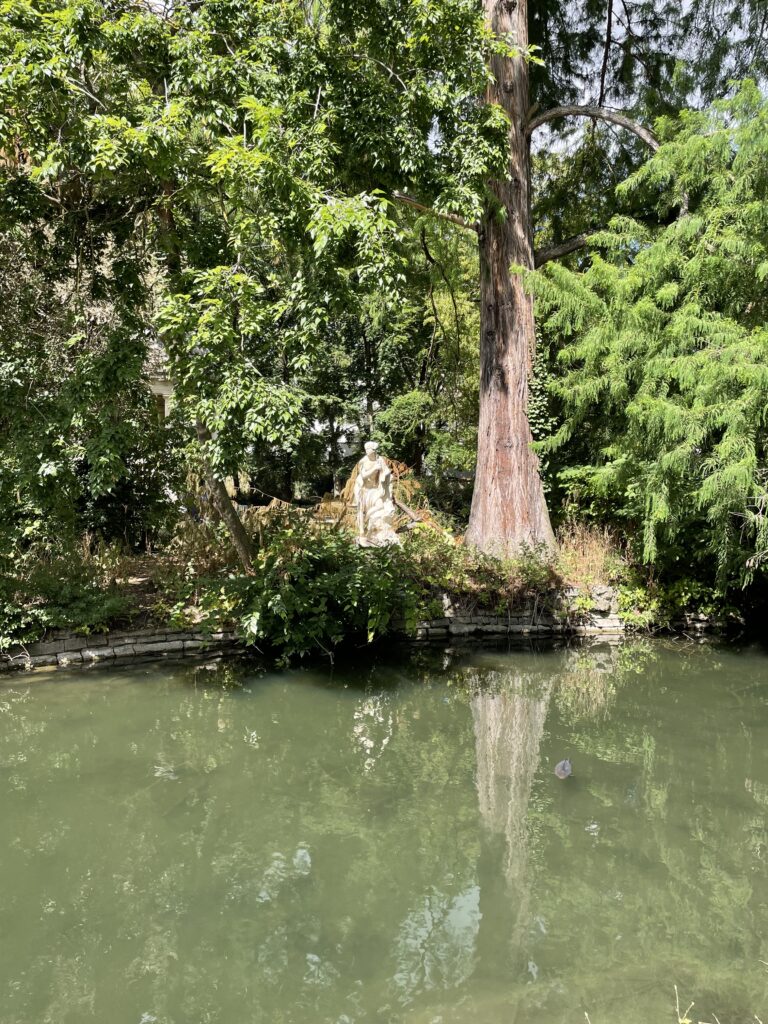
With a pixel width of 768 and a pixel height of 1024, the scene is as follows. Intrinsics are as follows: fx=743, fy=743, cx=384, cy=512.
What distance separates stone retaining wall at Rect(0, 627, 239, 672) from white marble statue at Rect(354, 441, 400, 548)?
243cm

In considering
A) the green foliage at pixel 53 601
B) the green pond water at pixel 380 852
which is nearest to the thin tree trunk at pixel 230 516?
the green foliage at pixel 53 601

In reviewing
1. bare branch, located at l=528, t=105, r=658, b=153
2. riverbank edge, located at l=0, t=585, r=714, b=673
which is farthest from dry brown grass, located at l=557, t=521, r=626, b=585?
bare branch, located at l=528, t=105, r=658, b=153

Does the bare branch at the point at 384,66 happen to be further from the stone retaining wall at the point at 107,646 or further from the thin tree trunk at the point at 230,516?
the stone retaining wall at the point at 107,646

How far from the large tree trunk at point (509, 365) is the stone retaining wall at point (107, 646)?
389 cm

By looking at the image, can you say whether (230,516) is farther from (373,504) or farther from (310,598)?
(373,504)

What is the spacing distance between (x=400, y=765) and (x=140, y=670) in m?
3.39

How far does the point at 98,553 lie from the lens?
919cm

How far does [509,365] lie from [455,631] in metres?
3.76

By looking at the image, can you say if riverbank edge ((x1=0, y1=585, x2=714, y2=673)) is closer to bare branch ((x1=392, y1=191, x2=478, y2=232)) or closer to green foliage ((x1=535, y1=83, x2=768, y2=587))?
Answer: green foliage ((x1=535, y1=83, x2=768, y2=587))

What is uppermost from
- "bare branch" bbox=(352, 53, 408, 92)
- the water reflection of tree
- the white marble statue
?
"bare branch" bbox=(352, 53, 408, 92)

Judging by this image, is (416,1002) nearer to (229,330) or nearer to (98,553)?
(229,330)

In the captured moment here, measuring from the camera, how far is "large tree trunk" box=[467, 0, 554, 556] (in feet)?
32.4

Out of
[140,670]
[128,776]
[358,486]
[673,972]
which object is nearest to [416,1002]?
[673,972]

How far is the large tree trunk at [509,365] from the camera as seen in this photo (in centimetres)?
988
